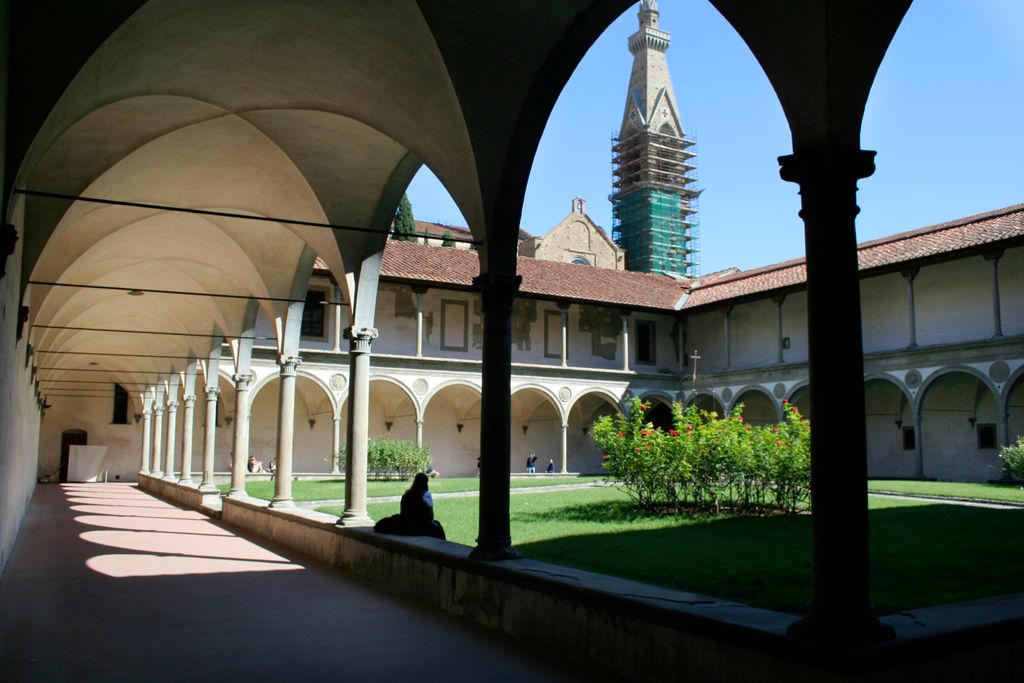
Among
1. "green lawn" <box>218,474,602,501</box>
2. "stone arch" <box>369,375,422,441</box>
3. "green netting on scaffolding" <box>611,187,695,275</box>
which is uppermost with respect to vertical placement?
"green netting on scaffolding" <box>611,187,695,275</box>

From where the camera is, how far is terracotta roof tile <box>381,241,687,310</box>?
28750mm

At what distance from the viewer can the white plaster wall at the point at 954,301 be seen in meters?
25.0

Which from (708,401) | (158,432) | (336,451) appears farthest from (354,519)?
(708,401)

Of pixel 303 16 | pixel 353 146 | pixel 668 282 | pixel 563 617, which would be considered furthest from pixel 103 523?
pixel 668 282

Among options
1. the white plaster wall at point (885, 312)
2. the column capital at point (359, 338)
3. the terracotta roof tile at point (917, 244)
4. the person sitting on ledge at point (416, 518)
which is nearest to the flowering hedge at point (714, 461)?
the column capital at point (359, 338)

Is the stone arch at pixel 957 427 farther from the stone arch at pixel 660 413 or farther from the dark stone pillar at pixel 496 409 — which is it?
the dark stone pillar at pixel 496 409

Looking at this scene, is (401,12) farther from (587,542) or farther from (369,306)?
(587,542)

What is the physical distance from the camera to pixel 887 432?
92.6ft

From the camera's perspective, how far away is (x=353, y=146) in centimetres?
943

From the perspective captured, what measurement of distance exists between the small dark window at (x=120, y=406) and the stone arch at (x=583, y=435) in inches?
687

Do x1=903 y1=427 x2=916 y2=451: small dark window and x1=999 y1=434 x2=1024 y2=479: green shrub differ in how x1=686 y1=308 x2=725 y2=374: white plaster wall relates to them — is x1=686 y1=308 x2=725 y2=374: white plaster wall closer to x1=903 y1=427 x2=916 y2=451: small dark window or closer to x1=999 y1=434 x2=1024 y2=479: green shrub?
x1=903 y1=427 x2=916 y2=451: small dark window

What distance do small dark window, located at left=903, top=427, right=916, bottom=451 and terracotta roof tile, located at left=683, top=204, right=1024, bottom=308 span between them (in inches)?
217

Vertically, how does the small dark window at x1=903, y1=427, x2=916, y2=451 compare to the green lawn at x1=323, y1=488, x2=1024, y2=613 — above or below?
above

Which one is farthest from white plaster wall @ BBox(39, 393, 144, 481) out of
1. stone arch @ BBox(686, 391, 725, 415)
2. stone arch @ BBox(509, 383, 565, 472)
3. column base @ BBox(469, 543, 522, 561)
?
column base @ BBox(469, 543, 522, 561)
